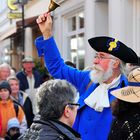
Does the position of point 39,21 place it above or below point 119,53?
above

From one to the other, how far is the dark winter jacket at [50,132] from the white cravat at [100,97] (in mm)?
1174

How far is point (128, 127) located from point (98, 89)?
3.63ft

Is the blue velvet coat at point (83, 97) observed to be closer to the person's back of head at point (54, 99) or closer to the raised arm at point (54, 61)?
the raised arm at point (54, 61)

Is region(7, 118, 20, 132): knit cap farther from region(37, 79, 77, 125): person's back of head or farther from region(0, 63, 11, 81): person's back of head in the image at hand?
region(37, 79, 77, 125): person's back of head

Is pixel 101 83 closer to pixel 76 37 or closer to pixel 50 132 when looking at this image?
pixel 50 132

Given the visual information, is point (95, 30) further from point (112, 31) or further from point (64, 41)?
point (64, 41)

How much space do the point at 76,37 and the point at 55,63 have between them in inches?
327

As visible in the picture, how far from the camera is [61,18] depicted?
13281 millimetres

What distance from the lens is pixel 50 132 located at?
2.79m

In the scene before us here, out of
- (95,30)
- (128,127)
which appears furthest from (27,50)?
(128,127)

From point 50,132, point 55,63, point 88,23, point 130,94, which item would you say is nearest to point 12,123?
point 55,63

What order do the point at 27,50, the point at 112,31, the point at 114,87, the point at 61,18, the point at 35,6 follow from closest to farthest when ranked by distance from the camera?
the point at 114,87 < the point at 112,31 < the point at 61,18 < the point at 35,6 < the point at 27,50

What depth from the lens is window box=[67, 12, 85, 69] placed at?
12.1 m

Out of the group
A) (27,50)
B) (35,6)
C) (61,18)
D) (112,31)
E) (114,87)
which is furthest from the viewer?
(27,50)
